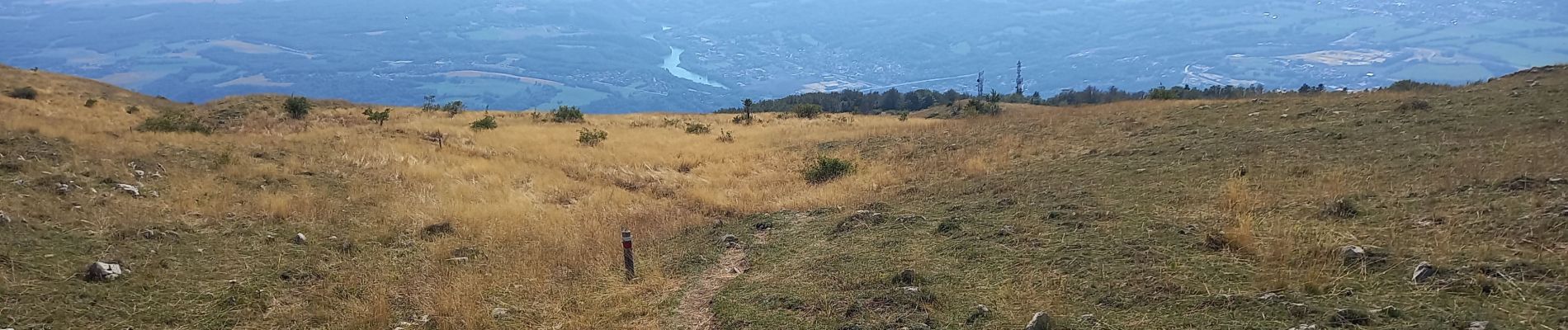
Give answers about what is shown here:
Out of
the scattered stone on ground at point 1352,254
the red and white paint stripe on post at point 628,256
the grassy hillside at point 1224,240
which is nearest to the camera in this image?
the grassy hillside at point 1224,240

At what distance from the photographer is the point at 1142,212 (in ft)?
25.2

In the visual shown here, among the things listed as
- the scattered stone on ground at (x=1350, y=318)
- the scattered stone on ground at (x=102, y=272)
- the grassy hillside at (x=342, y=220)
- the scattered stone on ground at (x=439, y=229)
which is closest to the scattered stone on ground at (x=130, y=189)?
the grassy hillside at (x=342, y=220)

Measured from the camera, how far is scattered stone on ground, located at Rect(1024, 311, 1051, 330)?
4820 millimetres

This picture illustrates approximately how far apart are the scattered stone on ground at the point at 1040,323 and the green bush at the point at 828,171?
9429 mm

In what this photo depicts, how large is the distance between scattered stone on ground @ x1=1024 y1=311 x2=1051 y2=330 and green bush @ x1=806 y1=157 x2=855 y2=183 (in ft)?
30.9

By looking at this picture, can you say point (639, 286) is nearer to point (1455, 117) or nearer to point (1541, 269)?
point (1541, 269)

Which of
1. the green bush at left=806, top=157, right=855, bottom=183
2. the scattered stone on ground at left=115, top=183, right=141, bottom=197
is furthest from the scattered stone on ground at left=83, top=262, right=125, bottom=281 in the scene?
the green bush at left=806, top=157, right=855, bottom=183

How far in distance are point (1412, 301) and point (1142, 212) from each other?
325cm

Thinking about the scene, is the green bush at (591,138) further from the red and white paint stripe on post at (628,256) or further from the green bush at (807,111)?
the green bush at (807,111)

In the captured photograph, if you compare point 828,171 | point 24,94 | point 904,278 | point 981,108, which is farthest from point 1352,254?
point 981,108

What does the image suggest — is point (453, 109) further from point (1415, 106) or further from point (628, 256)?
point (1415, 106)

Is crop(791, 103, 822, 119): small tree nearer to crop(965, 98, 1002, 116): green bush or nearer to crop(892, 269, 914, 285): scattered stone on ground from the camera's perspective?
crop(965, 98, 1002, 116): green bush

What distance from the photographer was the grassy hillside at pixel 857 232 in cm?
521

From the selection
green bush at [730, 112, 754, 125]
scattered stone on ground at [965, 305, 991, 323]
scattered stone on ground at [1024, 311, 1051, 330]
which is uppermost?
green bush at [730, 112, 754, 125]
